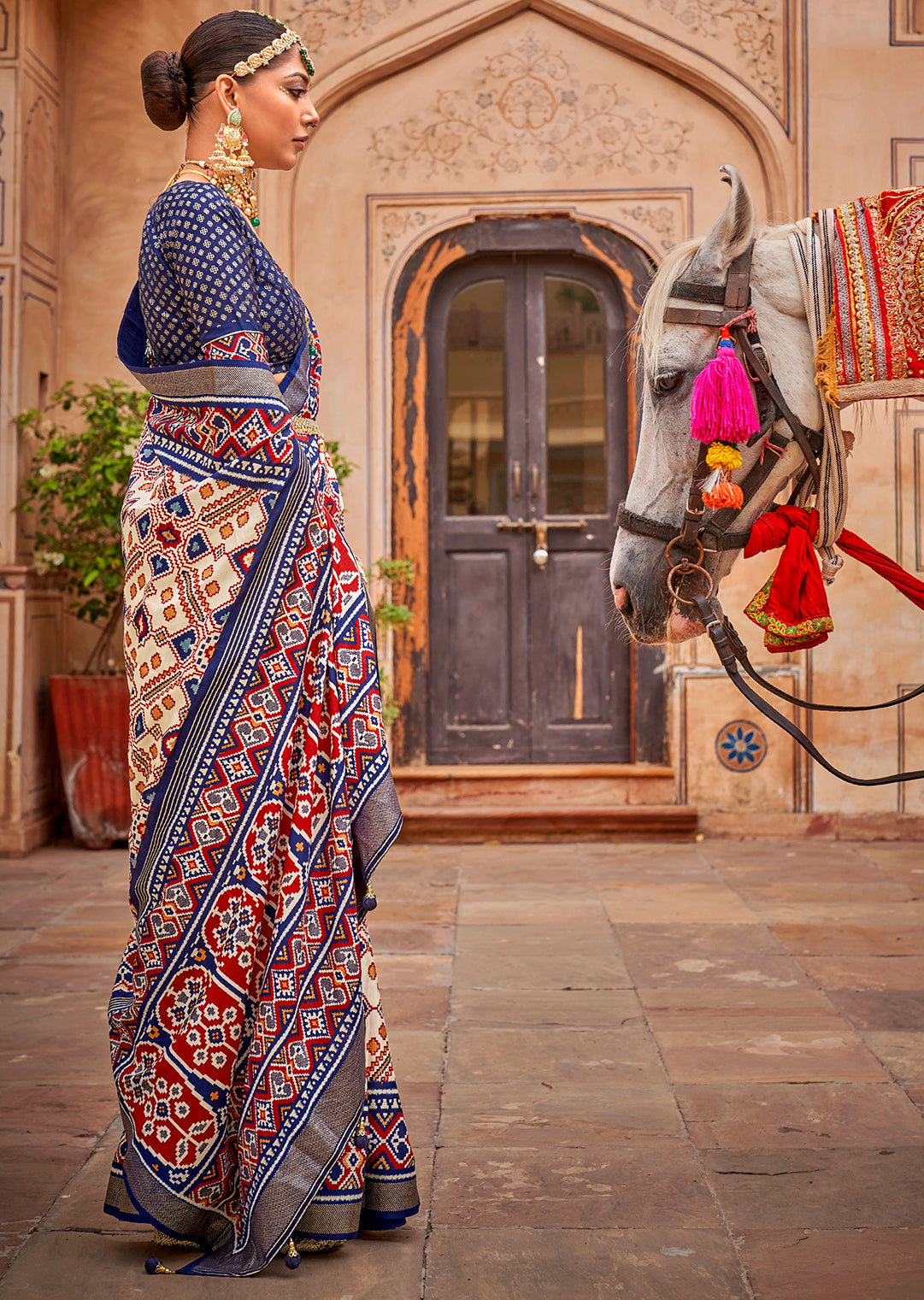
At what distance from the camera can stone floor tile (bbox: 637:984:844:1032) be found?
2975 mm

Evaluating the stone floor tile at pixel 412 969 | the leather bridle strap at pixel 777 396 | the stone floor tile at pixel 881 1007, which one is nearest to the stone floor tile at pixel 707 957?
the stone floor tile at pixel 881 1007

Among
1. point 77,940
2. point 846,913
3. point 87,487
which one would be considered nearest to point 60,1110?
point 77,940

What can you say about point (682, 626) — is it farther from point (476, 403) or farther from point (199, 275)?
point (476, 403)

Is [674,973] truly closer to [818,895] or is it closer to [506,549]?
[818,895]

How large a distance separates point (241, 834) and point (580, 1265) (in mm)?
791

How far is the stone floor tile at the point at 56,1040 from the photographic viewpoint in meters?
2.66

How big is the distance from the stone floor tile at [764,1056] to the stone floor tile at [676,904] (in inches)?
41.2

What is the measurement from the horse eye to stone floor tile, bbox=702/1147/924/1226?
1337 mm

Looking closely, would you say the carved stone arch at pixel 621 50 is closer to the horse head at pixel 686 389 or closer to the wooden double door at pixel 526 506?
the wooden double door at pixel 526 506

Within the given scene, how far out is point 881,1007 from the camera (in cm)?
310

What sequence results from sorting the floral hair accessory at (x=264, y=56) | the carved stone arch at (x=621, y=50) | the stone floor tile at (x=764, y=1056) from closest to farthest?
1. the floral hair accessory at (x=264, y=56)
2. the stone floor tile at (x=764, y=1056)
3. the carved stone arch at (x=621, y=50)

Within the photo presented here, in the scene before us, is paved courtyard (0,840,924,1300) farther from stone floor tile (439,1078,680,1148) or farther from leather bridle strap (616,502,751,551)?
leather bridle strap (616,502,751,551)

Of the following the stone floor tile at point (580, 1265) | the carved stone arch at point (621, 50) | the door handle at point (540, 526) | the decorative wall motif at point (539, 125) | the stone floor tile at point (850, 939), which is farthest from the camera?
the door handle at point (540, 526)

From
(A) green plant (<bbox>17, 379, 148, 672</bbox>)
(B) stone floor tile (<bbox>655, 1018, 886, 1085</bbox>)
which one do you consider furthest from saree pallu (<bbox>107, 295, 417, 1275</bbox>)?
(A) green plant (<bbox>17, 379, 148, 672</bbox>)
